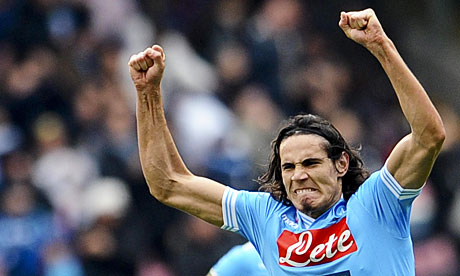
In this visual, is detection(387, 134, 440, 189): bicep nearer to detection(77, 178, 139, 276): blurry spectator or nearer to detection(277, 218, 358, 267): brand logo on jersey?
detection(277, 218, 358, 267): brand logo on jersey

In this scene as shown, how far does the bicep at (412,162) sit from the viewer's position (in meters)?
5.03

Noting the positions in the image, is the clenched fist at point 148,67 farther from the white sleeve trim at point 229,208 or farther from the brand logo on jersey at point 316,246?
the brand logo on jersey at point 316,246

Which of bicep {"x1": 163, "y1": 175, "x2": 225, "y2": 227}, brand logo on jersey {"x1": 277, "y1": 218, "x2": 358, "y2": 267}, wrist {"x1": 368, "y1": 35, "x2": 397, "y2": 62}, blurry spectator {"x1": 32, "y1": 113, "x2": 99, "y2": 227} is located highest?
wrist {"x1": 368, "y1": 35, "x2": 397, "y2": 62}

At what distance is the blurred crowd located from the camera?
10562mm

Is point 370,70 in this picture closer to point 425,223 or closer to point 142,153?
point 425,223

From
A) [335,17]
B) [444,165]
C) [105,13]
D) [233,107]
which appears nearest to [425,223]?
[444,165]

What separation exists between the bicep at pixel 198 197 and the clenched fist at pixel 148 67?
50 cm

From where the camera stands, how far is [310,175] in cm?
545

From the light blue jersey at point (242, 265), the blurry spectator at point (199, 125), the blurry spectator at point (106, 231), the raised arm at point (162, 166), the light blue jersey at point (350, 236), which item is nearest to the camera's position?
the light blue jersey at point (350, 236)

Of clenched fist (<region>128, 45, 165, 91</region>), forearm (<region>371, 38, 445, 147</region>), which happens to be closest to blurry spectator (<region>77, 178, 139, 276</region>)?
clenched fist (<region>128, 45, 165, 91</region>)

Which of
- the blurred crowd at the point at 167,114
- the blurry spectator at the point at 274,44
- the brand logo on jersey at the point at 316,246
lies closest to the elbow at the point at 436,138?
the brand logo on jersey at the point at 316,246

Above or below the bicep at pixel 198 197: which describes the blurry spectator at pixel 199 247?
below

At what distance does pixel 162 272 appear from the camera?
34.1ft

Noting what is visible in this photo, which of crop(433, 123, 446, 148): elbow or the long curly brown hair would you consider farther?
the long curly brown hair
